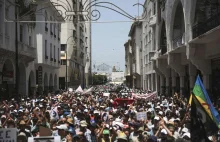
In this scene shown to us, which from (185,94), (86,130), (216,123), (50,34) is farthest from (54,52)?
(216,123)

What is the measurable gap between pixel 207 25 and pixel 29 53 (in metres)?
17.1

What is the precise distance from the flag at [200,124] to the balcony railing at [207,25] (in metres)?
9.74

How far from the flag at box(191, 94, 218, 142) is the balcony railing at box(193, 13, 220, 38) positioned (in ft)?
31.9

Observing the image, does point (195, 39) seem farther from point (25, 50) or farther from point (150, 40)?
point (150, 40)

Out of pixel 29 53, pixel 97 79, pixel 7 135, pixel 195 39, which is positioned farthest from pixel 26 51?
pixel 97 79

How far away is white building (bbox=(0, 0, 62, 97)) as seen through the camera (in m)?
24.9

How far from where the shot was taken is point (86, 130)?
358 inches

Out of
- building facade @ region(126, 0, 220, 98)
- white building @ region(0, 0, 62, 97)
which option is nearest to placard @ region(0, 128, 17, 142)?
building facade @ region(126, 0, 220, 98)

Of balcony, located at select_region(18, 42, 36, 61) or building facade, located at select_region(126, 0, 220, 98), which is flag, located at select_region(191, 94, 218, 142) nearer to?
building facade, located at select_region(126, 0, 220, 98)

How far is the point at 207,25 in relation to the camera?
1702 cm

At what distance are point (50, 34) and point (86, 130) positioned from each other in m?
33.2

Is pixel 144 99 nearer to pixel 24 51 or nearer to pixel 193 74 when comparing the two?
pixel 193 74

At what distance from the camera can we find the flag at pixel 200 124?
6137 mm

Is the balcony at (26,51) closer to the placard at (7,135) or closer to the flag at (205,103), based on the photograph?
the placard at (7,135)
